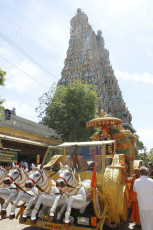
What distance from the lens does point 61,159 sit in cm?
615

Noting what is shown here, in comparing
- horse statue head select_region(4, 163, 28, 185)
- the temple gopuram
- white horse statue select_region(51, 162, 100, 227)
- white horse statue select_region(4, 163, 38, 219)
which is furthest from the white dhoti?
the temple gopuram

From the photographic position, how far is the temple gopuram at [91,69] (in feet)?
150

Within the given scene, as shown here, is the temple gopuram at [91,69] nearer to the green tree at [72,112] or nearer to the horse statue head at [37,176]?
the green tree at [72,112]

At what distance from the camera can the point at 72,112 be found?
24.7m

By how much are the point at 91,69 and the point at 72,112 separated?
76.4 ft

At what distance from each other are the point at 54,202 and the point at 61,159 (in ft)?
6.87

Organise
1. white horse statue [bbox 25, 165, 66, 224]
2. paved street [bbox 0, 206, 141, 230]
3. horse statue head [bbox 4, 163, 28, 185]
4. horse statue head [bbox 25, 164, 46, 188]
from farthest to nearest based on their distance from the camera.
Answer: paved street [bbox 0, 206, 141, 230] < horse statue head [bbox 4, 163, 28, 185] < white horse statue [bbox 25, 165, 66, 224] < horse statue head [bbox 25, 164, 46, 188]

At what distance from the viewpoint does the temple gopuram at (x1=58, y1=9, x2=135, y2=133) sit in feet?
150

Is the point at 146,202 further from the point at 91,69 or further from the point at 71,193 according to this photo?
the point at 91,69

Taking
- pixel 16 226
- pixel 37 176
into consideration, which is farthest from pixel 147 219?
pixel 16 226

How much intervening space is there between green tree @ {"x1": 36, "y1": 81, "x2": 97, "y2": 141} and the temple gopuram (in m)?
19.1

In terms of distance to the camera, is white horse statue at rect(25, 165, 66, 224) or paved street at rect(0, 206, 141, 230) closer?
white horse statue at rect(25, 165, 66, 224)

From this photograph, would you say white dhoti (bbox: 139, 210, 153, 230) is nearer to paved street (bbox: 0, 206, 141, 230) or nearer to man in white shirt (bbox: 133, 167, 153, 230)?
man in white shirt (bbox: 133, 167, 153, 230)

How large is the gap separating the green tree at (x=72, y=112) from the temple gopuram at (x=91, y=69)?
19.1m
